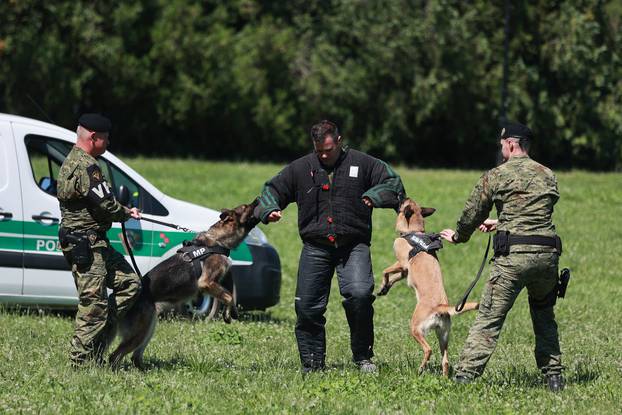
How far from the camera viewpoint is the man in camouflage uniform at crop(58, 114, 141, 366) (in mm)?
7109

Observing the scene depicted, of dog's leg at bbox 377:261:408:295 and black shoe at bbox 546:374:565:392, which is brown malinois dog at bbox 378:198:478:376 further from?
black shoe at bbox 546:374:565:392

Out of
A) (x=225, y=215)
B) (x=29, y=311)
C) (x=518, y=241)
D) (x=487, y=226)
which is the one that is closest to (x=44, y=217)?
(x=29, y=311)

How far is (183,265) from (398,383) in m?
2.22

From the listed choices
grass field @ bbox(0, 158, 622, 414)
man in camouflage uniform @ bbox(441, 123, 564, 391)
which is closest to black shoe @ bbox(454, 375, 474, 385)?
man in camouflage uniform @ bbox(441, 123, 564, 391)

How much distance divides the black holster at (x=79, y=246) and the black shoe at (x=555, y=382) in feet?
11.4

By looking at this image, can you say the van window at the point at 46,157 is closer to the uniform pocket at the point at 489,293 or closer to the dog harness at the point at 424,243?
the dog harness at the point at 424,243

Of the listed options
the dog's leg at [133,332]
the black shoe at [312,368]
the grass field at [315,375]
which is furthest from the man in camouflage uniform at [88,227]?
the black shoe at [312,368]

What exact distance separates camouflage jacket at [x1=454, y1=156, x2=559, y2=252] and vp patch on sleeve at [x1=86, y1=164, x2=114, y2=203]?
2.71 meters

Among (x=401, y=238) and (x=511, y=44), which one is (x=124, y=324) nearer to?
(x=401, y=238)

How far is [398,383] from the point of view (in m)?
6.91

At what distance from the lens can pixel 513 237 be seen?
700cm

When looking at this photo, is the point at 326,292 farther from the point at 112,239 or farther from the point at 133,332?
the point at 112,239

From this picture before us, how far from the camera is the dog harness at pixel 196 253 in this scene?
8266 millimetres

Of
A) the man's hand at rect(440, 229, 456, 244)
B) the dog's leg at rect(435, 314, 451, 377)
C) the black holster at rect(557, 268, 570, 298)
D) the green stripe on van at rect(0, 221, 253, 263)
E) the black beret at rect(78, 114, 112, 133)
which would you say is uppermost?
the black beret at rect(78, 114, 112, 133)
